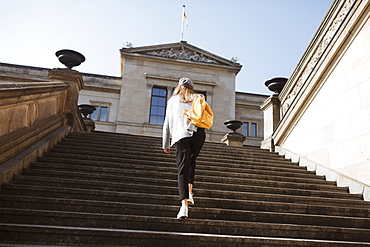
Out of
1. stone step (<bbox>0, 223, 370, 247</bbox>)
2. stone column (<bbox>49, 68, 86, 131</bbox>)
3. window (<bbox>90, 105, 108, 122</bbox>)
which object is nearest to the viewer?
stone step (<bbox>0, 223, 370, 247</bbox>)

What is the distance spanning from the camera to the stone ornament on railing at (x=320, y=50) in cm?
762

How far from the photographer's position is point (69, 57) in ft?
29.3

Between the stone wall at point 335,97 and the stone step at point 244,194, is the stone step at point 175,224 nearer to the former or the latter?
the stone step at point 244,194

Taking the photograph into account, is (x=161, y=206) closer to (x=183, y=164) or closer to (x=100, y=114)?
(x=183, y=164)

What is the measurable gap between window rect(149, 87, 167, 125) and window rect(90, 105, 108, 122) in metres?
3.30

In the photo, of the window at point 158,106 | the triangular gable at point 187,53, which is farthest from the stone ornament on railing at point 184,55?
the window at point 158,106

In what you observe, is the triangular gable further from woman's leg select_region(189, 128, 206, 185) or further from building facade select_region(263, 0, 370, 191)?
woman's leg select_region(189, 128, 206, 185)

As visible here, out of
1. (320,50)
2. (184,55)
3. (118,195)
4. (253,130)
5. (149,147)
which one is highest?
(184,55)

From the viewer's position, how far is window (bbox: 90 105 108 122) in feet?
79.2

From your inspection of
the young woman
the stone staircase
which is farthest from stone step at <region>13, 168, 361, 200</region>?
the young woman

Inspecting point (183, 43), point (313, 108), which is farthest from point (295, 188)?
point (183, 43)

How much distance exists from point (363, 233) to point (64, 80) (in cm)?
747

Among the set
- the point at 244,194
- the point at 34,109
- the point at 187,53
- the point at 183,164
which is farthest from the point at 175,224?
the point at 187,53

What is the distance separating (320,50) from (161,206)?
6.01m
